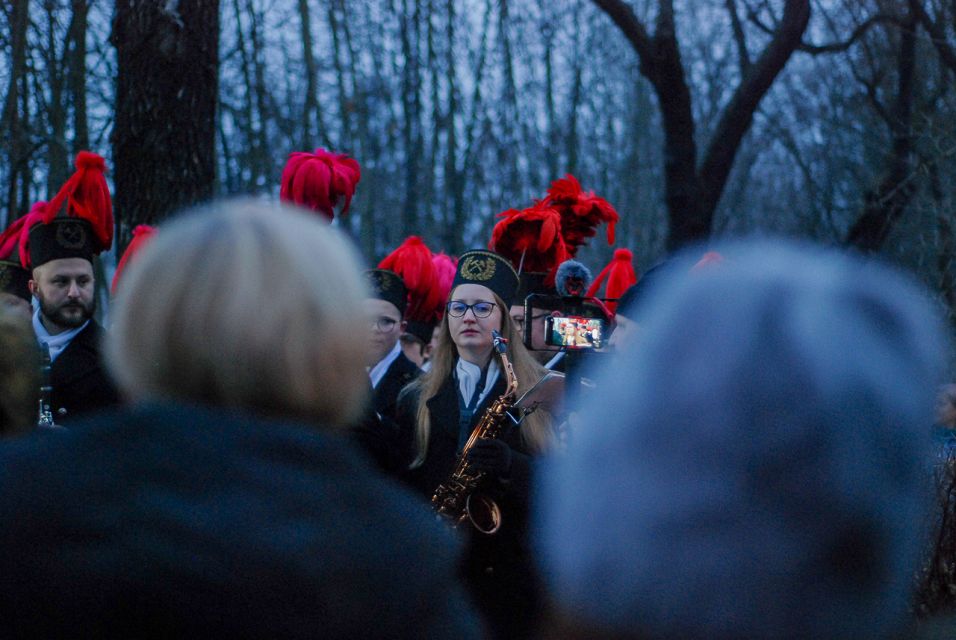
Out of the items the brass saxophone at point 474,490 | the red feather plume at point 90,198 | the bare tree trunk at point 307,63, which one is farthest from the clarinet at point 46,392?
the bare tree trunk at point 307,63

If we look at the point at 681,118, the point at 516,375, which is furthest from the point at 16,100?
the point at 516,375

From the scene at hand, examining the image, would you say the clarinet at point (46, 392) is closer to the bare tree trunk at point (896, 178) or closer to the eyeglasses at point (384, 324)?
the eyeglasses at point (384, 324)

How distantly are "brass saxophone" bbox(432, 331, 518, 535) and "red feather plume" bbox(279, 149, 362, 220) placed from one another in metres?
1.06

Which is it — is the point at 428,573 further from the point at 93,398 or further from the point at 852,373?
the point at 93,398

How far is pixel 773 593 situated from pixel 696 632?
0.08 metres

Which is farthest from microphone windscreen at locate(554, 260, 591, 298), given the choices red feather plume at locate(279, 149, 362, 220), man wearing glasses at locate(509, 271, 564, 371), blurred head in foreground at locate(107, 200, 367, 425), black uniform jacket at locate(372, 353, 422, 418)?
blurred head in foreground at locate(107, 200, 367, 425)

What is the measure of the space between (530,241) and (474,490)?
153 centimetres

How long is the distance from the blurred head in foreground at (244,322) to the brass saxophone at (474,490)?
2656mm

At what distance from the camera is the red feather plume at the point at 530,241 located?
17.6 feet

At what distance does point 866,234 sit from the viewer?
11719 millimetres

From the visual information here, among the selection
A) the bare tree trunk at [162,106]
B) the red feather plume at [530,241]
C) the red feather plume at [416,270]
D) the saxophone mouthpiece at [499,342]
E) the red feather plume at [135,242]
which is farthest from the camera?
the red feather plume at [416,270]

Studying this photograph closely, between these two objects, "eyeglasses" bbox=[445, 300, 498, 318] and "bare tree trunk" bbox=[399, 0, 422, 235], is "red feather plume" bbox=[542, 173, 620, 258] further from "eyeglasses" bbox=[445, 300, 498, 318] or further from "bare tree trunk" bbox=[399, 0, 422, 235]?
"bare tree trunk" bbox=[399, 0, 422, 235]

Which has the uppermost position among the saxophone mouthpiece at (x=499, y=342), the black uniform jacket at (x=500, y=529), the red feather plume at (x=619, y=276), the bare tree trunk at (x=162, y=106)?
the bare tree trunk at (x=162, y=106)

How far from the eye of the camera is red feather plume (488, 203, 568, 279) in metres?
5.38
